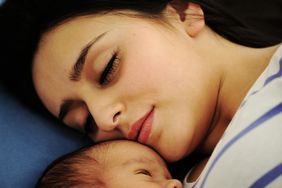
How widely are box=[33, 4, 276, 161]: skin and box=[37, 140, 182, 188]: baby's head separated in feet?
0.22

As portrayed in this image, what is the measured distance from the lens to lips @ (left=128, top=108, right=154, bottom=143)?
2.85ft

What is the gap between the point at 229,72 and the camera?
3.14 ft

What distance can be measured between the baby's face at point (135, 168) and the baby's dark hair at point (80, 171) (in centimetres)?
2

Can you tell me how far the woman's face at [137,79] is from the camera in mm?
863

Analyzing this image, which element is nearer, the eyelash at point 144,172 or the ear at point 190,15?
the eyelash at point 144,172

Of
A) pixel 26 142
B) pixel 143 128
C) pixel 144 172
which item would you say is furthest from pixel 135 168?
pixel 26 142

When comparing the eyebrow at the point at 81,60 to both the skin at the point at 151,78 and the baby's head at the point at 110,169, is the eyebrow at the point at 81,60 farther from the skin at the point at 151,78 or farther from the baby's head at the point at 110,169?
the baby's head at the point at 110,169

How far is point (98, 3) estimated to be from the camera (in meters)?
0.94

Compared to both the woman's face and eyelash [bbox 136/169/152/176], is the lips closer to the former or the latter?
the woman's face

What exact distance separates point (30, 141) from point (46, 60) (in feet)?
0.69

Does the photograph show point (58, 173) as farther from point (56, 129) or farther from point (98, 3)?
point (98, 3)

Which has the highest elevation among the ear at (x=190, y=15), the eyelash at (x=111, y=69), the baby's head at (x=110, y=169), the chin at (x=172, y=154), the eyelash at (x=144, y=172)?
the ear at (x=190, y=15)

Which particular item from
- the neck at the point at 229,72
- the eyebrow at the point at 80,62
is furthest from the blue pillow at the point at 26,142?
the neck at the point at 229,72

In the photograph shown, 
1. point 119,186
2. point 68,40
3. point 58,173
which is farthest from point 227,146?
point 68,40
